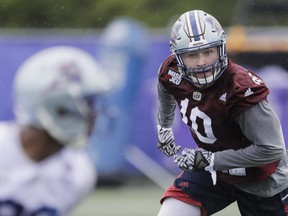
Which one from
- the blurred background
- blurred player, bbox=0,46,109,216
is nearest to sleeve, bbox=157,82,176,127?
blurred player, bbox=0,46,109,216

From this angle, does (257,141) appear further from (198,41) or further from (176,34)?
(176,34)

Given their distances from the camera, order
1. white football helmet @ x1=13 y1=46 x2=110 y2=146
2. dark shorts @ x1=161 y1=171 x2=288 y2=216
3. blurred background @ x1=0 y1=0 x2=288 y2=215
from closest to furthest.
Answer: white football helmet @ x1=13 y1=46 x2=110 y2=146, dark shorts @ x1=161 y1=171 x2=288 y2=216, blurred background @ x1=0 y1=0 x2=288 y2=215

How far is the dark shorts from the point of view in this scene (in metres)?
4.82

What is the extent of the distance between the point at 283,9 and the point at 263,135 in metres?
8.17

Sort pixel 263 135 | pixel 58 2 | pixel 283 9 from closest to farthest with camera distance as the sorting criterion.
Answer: pixel 263 135 < pixel 283 9 < pixel 58 2

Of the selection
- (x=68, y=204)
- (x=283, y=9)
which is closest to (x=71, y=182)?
(x=68, y=204)

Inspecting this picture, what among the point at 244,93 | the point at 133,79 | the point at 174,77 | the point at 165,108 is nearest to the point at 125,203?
the point at 133,79

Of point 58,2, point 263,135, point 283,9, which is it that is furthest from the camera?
point 58,2

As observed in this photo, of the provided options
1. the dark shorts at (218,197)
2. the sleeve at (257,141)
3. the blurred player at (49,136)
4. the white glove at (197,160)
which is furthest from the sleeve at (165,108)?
the blurred player at (49,136)

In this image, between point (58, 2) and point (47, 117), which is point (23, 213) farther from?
point (58, 2)

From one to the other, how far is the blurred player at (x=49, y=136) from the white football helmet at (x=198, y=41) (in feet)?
5.28

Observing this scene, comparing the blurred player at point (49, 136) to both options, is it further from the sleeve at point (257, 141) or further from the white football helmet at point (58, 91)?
the sleeve at point (257, 141)

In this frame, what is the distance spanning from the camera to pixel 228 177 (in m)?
4.80

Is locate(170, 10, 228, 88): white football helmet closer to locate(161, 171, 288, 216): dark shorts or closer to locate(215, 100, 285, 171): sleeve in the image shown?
locate(215, 100, 285, 171): sleeve
